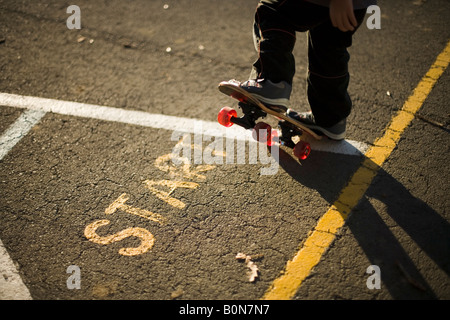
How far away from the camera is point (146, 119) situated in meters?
3.79

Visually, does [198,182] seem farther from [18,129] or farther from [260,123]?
[18,129]

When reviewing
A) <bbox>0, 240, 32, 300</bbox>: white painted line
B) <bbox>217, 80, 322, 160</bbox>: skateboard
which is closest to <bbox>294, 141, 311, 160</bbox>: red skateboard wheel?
<bbox>217, 80, 322, 160</bbox>: skateboard

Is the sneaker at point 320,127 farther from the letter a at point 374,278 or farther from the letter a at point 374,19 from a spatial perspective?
the letter a at point 374,19

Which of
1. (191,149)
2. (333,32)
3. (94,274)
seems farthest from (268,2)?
(94,274)

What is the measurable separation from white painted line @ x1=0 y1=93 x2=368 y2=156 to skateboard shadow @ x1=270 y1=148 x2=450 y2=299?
145 millimetres

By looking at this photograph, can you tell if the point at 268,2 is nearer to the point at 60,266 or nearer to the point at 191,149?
the point at 191,149

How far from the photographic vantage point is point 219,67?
441 centimetres

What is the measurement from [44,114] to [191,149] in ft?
5.04

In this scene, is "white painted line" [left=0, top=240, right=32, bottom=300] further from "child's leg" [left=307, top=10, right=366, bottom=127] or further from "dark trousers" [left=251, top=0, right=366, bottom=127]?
"child's leg" [left=307, top=10, right=366, bottom=127]

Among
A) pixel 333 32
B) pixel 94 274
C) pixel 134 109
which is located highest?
pixel 333 32

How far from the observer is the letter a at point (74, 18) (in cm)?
514

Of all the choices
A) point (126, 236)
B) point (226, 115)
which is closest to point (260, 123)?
point (226, 115)

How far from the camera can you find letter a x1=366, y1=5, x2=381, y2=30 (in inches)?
196

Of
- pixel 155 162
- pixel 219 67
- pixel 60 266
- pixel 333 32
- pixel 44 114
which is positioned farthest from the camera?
pixel 219 67
